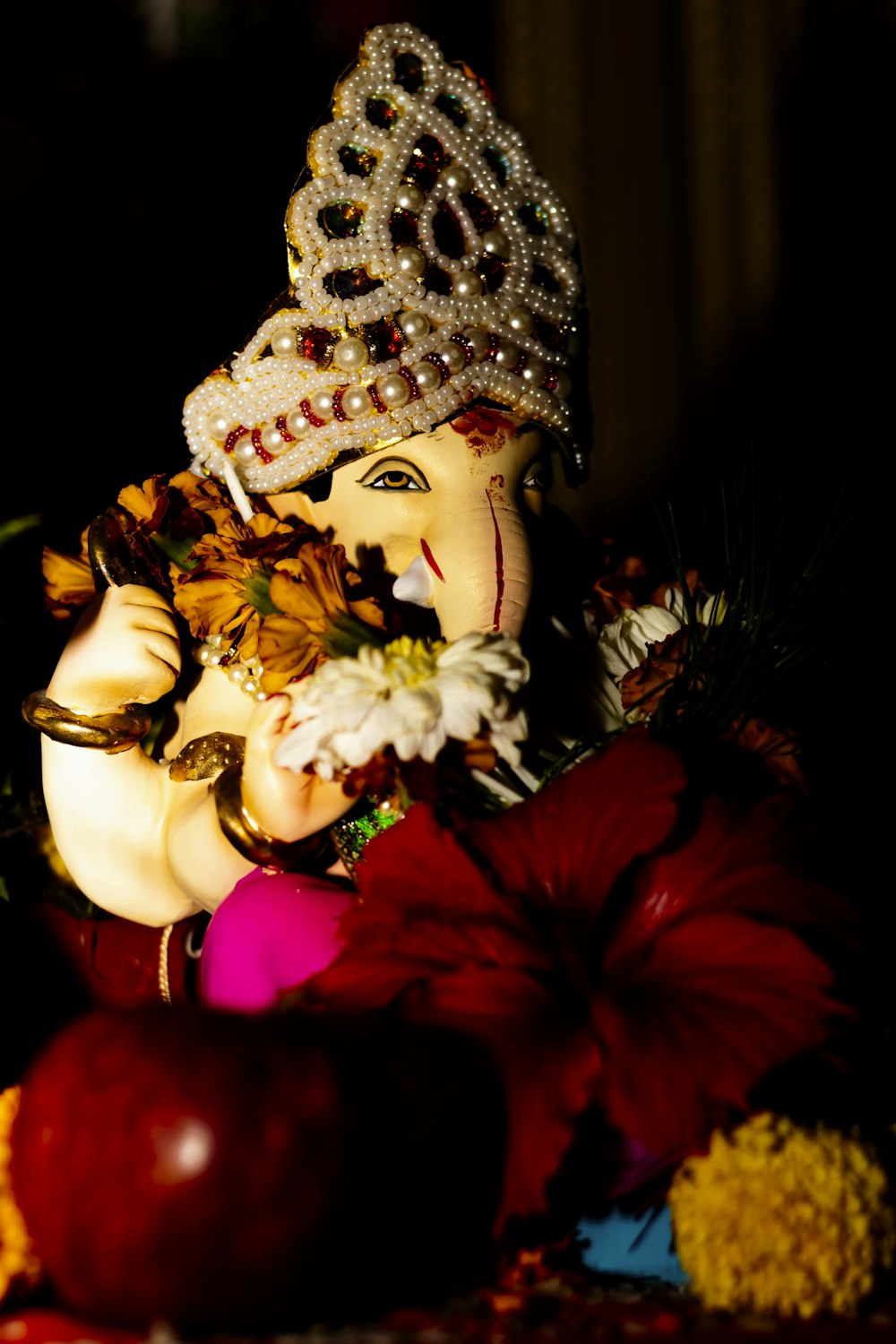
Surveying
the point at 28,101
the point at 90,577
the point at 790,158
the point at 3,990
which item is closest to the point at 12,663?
the point at 90,577

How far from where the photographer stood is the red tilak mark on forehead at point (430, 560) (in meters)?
0.75

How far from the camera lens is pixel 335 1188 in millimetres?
476

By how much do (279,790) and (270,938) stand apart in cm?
8

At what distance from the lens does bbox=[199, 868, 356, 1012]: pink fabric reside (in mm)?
654

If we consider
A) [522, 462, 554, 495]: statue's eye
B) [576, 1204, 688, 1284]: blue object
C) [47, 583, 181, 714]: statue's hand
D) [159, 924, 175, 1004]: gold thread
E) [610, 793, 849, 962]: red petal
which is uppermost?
[522, 462, 554, 495]: statue's eye

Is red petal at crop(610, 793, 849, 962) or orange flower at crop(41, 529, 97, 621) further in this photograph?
orange flower at crop(41, 529, 97, 621)

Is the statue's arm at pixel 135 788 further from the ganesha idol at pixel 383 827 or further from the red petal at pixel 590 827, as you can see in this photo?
the red petal at pixel 590 827

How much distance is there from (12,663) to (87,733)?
145 millimetres

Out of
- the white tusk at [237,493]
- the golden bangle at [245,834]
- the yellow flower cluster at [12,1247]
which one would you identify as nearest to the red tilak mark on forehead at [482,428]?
the white tusk at [237,493]

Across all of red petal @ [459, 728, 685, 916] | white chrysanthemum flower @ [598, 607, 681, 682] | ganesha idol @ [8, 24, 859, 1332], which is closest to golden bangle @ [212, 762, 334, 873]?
ganesha idol @ [8, 24, 859, 1332]

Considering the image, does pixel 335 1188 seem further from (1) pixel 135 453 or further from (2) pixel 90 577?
(1) pixel 135 453

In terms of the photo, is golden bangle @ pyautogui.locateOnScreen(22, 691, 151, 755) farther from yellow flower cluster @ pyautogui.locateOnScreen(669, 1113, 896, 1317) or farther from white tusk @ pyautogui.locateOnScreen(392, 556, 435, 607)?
A: yellow flower cluster @ pyautogui.locateOnScreen(669, 1113, 896, 1317)

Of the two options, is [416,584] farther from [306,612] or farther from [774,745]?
[774,745]

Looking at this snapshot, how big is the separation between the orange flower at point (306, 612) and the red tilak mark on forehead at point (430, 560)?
3.0 inches
